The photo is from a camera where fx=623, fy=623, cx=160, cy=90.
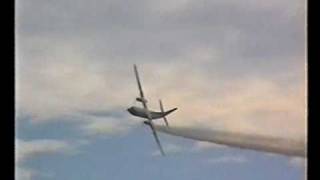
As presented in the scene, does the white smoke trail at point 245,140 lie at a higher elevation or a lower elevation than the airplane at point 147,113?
lower

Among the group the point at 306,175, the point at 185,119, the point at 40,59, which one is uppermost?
the point at 40,59

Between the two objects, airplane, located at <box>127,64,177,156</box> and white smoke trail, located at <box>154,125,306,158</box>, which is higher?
airplane, located at <box>127,64,177,156</box>

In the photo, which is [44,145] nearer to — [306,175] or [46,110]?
[46,110]

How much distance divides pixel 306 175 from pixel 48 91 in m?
A: 0.58

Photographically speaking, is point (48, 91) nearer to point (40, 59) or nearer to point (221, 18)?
point (40, 59)

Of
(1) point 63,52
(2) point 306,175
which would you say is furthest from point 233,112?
(1) point 63,52

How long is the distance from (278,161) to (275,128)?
2.8 inches

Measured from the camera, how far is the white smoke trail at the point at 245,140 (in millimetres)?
1317

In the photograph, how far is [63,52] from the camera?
4.49 feet

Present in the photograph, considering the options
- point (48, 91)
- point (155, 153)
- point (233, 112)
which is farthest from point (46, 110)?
point (233, 112)

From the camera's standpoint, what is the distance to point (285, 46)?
1.34 metres

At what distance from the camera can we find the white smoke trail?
1317 mm

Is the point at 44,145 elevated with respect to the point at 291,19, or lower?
lower

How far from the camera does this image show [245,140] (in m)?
1.34
